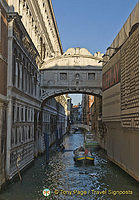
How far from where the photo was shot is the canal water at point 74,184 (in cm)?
975

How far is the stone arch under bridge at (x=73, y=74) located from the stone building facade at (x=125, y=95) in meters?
3.59

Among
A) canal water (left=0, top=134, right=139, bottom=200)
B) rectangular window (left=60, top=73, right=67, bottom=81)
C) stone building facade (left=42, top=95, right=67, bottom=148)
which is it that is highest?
rectangular window (left=60, top=73, right=67, bottom=81)

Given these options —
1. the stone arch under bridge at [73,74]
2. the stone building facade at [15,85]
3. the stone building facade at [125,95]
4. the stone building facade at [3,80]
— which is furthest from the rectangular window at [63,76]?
the stone building facade at [3,80]

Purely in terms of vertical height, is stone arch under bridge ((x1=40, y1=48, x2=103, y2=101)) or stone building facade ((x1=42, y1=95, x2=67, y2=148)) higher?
stone arch under bridge ((x1=40, y1=48, x2=103, y2=101))

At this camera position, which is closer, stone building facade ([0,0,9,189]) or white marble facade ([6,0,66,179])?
stone building facade ([0,0,9,189])

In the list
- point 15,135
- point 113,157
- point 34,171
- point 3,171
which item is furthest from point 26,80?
point 113,157

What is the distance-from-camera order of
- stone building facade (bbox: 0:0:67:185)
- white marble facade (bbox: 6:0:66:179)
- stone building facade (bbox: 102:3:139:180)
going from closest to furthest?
stone building facade (bbox: 0:0:67:185), stone building facade (bbox: 102:3:139:180), white marble facade (bbox: 6:0:66:179)

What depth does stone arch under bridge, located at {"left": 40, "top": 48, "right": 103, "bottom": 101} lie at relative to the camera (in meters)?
20.2

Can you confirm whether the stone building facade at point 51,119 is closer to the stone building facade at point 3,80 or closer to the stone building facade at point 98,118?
the stone building facade at point 98,118

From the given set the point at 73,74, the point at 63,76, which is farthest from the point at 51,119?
the point at 73,74

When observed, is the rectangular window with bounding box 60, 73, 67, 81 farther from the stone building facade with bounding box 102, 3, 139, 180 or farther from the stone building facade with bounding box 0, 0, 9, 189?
the stone building facade with bounding box 0, 0, 9, 189

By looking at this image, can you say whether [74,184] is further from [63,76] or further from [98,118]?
[98,118]

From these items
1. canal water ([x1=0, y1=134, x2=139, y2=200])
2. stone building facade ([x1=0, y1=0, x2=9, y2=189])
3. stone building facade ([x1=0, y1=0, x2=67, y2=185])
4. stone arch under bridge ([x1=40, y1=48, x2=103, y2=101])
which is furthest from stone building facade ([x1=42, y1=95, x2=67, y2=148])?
stone building facade ([x1=0, y1=0, x2=9, y2=189])

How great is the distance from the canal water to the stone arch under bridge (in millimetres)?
6762
